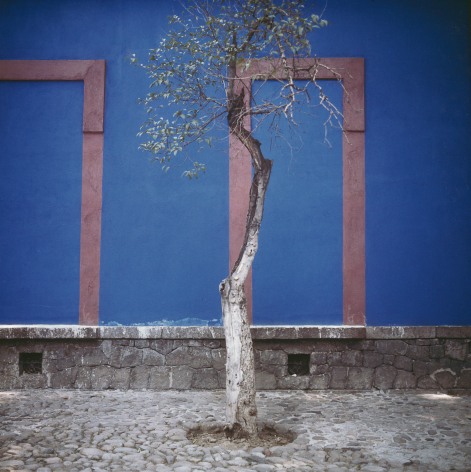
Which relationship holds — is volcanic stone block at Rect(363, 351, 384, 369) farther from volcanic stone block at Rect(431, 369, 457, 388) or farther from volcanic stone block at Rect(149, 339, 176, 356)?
volcanic stone block at Rect(149, 339, 176, 356)

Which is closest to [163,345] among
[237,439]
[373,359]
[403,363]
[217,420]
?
[217,420]

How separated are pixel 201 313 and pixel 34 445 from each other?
2415 millimetres

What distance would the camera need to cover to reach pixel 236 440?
4219 mm

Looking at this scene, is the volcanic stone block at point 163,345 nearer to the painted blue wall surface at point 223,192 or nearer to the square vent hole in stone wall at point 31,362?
the painted blue wall surface at point 223,192

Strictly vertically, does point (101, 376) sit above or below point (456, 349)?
below

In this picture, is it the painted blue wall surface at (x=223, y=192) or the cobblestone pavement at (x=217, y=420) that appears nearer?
the cobblestone pavement at (x=217, y=420)

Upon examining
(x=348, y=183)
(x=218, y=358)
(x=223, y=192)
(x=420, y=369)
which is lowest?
(x=420, y=369)

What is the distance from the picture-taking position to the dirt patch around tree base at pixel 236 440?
4.17 m

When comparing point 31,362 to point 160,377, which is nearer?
point 160,377

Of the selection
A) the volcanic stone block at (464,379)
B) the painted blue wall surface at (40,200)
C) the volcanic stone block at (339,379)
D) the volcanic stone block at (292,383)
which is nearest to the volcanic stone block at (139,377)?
the painted blue wall surface at (40,200)

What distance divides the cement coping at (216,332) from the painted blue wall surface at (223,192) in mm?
142

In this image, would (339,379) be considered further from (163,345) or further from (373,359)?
(163,345)

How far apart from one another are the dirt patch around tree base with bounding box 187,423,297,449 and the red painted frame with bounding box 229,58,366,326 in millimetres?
1690

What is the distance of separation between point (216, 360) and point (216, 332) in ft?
1.07
